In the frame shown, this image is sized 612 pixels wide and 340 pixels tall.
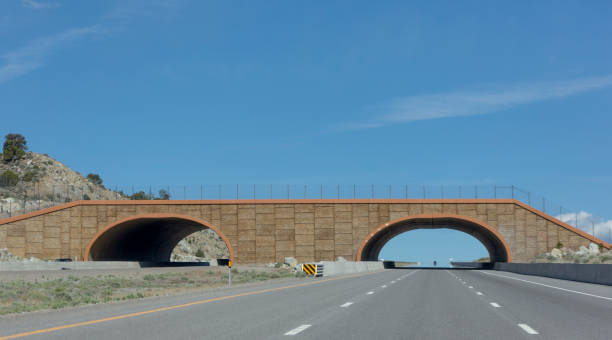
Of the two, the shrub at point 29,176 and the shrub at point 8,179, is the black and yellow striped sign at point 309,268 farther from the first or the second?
the shrub at point 29,176

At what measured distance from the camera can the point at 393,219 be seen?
71312mm

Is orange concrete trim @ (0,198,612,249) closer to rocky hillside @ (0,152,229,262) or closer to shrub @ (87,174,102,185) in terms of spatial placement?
rocky hillside @ (0,152,229,262)

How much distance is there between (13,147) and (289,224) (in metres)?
90.9

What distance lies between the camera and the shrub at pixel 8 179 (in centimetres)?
12257

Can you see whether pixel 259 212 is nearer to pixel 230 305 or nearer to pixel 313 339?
pixel 230 305

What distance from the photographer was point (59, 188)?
126625 millimetres

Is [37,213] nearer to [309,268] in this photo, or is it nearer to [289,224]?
[289,224]

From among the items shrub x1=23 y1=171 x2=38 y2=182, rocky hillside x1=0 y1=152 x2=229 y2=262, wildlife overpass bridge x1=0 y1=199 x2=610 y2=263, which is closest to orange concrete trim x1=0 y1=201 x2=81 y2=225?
wildlife overpass bridge x1=0 y1=199 x2=610 y2=263

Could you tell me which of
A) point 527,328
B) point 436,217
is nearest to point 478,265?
point 436,217

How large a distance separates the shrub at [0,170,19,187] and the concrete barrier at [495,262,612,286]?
329 feet

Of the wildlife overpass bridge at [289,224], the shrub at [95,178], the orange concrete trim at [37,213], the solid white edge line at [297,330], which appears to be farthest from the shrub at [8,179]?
the solid white edge line at [297,330]

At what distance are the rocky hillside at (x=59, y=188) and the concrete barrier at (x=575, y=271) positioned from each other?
83632mm

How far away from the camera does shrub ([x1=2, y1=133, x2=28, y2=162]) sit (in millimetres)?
138625

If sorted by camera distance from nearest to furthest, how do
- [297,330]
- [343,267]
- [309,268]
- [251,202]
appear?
[297,330]
[309,268]
[343,267]
[251,202]
